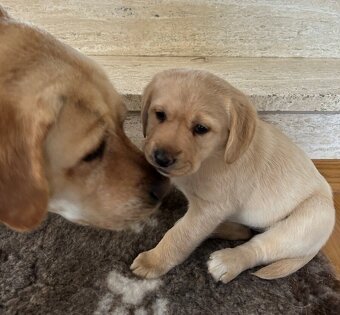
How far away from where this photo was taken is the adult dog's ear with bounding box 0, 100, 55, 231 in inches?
34.5

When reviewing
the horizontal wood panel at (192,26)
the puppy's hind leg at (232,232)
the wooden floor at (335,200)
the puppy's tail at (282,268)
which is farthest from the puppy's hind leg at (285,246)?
the horizontal wood panel at (192,26)

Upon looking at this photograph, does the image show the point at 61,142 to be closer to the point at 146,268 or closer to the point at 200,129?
the point at 200,129

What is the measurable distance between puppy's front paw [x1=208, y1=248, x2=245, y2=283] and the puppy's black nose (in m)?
0.39

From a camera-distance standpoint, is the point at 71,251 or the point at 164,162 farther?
the point at 71,251

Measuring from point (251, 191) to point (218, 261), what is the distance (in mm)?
222

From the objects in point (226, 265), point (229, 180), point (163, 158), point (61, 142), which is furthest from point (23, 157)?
point (226, 265)

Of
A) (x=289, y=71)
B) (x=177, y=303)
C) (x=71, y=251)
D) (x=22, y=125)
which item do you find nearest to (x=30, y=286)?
(x=71, y=251)

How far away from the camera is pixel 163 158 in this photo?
1.10 metres

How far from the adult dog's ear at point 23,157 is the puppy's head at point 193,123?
29 cm

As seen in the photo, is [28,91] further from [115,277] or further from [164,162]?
[115,277]

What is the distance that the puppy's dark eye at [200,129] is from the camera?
1.15m

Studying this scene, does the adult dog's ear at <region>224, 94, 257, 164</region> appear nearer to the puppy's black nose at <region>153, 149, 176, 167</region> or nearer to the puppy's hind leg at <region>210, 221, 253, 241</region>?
the puppy's black nose at <region>153, 149, 176, 167</region>

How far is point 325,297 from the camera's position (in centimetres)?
138

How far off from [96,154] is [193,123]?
27cm
